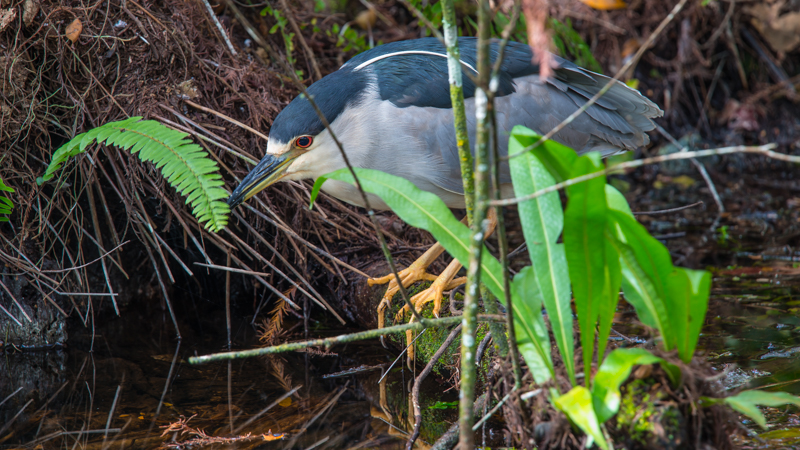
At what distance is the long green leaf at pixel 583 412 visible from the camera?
4.68ft

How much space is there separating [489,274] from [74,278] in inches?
97.1

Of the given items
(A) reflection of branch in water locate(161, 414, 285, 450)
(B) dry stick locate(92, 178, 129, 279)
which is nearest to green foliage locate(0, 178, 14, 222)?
(B) dry stick locate(92, 178, 129, 279)

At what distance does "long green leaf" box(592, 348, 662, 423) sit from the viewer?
150cm

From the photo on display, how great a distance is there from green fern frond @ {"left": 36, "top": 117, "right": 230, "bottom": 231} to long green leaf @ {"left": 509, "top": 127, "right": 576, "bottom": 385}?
118 cm

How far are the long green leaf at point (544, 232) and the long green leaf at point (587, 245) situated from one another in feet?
0.20

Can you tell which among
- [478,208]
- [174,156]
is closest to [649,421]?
[478,208]

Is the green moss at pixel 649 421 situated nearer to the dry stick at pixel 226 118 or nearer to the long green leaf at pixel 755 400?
the long green leaf at pixel 755 400

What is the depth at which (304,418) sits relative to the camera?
254cm

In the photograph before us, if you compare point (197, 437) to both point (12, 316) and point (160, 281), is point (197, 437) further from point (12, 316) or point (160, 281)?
point (12, 316)

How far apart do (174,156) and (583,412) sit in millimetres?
1913

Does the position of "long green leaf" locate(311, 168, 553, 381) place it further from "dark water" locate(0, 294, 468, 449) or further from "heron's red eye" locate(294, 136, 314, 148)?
"heron's red eye" locate(294, 136, 314, 148)

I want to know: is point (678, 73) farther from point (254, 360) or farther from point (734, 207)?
point (254, 360)

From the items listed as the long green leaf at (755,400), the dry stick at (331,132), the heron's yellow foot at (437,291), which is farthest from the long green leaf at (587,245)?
the heron's yellow foot at (437,291)

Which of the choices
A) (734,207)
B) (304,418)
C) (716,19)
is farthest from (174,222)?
(716,19)
